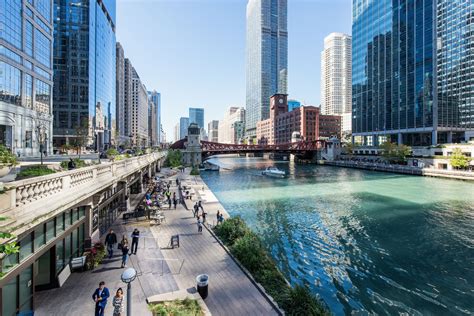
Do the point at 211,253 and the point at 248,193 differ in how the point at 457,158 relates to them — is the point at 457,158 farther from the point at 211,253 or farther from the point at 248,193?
the point at 211,253

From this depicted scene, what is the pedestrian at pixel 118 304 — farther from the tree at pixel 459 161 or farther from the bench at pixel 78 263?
the tree at pixel 459 161

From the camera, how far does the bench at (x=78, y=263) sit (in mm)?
13610

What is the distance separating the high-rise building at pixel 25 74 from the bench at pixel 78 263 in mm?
32547

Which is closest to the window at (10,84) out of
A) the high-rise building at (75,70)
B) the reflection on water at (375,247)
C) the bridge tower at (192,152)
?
the reflection on water at (375,247)

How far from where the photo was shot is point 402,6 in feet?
373

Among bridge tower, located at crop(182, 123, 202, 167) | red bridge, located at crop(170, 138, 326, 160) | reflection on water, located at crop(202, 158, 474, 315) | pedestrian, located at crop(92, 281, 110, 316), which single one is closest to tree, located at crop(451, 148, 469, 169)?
reflection on water, located at crop(202, 158, 474, 315)

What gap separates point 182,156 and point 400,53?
108987 mm

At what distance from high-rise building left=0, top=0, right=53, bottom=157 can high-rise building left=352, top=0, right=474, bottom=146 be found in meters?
125

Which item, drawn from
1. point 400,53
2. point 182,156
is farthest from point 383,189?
point 400,53

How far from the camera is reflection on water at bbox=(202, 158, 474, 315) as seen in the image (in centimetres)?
1462

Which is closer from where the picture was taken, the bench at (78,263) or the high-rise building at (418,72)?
the bench at (78,263)

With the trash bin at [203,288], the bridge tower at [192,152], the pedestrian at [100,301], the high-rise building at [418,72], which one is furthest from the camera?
the bridge tower at [192,152]

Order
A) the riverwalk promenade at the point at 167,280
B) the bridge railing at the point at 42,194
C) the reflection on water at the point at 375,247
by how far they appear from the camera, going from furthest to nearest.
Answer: the reflection on water at the point at 375,247, the riverwalk promenade at the point at 167,280, the bridge railing at the point at 42,194

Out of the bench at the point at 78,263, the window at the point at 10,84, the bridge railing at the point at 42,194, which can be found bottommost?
the bench at the point at 78,263
